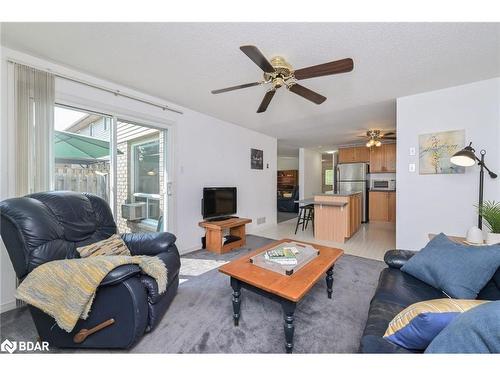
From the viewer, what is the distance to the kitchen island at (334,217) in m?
3.97

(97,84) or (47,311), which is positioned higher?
(97,84)

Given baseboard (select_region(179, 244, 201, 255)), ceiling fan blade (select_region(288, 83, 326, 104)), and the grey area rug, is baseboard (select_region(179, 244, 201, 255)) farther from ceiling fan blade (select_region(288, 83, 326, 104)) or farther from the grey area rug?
ceiling fan blade (select_region(288, 83, 326, 104))

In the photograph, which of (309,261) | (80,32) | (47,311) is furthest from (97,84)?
(309,261)

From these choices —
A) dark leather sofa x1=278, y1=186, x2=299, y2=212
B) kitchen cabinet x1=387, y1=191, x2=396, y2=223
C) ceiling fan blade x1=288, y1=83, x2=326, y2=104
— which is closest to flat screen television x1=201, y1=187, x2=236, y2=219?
ceiling fan blade x1=288, y1=83, x2=326, y2=104

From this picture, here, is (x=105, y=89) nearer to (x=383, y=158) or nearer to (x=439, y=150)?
(x=439, y=150)

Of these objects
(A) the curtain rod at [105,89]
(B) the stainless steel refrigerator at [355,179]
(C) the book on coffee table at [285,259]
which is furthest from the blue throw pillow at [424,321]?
(B) the stainless steel refrigerator at [355,179]

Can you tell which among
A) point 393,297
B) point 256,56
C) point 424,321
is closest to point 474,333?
point 424,321

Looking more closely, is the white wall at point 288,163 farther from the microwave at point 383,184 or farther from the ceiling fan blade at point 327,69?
the ceiling fan blade at point 327,69

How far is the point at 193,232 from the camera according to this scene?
3580 millimetres

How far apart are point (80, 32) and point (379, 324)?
2877 millimetres

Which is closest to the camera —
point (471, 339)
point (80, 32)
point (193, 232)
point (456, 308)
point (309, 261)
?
point (471, 339)

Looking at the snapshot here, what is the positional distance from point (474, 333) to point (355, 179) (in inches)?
240

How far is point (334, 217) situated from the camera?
4086 mm
